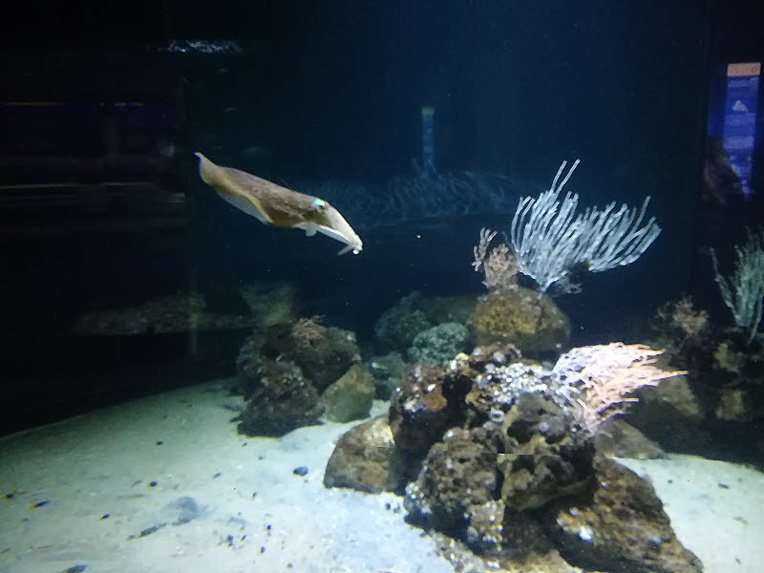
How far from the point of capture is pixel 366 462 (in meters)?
4.33

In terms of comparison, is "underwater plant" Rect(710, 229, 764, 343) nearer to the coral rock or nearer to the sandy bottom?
the sandy bottom

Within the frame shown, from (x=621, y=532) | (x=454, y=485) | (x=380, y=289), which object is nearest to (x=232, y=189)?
(x=454, y=485)

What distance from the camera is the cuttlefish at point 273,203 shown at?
2.69 metres

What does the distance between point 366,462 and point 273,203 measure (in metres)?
2.62

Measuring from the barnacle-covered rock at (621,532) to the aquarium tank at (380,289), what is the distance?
0.06ft

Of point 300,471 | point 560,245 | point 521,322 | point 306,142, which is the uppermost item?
point 306,142

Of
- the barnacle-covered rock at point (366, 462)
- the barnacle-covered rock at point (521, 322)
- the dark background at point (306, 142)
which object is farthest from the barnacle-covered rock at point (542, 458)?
the dark background at point (306, 142)

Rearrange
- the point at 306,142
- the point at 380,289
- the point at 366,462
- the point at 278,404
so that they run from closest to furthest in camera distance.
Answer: the point at 366,462
the point at 278,404
the point at 380,289
the point at 306,142

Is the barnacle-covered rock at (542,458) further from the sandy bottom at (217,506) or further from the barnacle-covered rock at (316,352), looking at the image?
the barnacle-covered rock at (316,352)

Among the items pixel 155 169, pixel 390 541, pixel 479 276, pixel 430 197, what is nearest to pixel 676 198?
pixel 479 276

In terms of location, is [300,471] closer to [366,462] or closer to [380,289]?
[366,462]

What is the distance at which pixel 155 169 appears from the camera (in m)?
6.16

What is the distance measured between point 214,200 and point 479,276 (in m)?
4.49

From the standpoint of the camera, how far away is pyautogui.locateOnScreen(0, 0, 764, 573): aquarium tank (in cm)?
344
